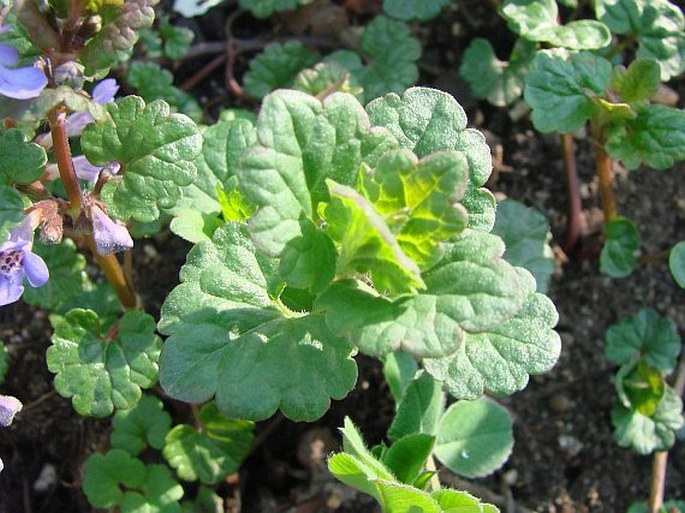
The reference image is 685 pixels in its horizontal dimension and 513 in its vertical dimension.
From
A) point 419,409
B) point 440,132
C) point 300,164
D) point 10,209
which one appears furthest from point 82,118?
point 419,409

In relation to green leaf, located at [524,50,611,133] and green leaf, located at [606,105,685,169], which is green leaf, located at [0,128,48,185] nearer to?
green leaf, located at [524,50,611,133]

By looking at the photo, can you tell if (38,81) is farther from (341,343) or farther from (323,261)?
(341,343)

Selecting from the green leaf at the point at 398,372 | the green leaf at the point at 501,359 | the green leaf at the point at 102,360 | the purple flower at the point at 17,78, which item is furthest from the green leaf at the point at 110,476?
the purple flower at the point at 17,78

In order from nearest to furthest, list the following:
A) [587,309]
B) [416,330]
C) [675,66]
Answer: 1. [416,330]
2. [675,66]
3. [587,309]

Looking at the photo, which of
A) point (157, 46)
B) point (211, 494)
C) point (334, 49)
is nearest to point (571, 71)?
point (334, 49)

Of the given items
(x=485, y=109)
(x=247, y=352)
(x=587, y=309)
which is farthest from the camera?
(x=485, y=109)

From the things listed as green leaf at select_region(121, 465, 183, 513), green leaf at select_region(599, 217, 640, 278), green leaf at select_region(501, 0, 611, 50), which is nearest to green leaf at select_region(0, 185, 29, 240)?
green leaf at select_region(121, 465, 183, 513)
